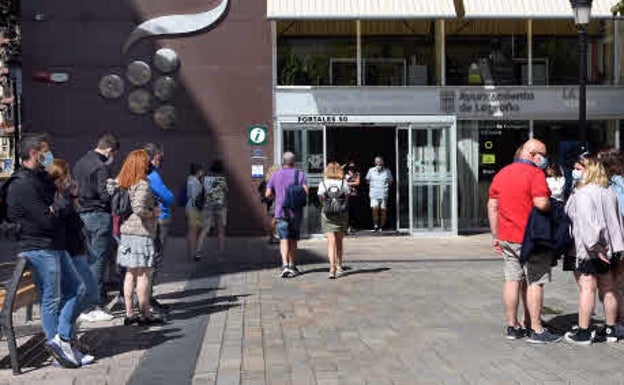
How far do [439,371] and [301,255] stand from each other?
980 cm

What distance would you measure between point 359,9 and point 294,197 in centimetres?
775

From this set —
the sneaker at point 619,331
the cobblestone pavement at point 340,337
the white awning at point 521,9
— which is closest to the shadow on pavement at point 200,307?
the cobblestone pavement at point 340,337

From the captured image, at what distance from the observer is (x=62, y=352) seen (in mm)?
7414

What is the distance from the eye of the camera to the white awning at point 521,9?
64.9ft

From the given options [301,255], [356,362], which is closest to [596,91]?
[301,255]

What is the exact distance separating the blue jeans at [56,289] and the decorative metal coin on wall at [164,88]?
42.6 ft

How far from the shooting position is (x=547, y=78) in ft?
69.9

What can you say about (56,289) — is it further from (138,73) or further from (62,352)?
(138,73)

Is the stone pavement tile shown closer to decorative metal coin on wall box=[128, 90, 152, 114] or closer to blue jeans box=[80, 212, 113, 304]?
blue jeans box=[80, 212, 113, 304]

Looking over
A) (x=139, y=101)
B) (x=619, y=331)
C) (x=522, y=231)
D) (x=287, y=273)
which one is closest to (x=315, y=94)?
(x=139, y=101)

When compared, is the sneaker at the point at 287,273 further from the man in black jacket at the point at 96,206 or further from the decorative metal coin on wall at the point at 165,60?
the decorative metal coin on wall at the point at 165,60

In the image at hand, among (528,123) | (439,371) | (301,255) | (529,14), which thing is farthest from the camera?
(528,123)

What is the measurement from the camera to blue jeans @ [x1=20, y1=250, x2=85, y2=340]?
7297 mm

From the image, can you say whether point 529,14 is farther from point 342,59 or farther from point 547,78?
point 342,59
